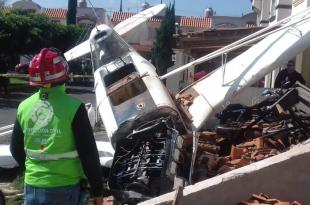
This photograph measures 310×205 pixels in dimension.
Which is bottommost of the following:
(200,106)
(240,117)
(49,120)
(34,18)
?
(34,18)

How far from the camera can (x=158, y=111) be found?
7.22 m

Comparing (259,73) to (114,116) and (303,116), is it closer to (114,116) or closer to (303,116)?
(303,116)

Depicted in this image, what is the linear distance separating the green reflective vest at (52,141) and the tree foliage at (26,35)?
86.9ft

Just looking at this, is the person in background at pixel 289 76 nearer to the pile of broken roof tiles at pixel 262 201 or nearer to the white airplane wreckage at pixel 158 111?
the white airplane wreckage at pixel 158 111

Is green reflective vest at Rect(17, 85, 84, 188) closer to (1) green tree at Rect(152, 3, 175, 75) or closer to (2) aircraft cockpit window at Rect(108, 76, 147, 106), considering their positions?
(2) aircraft cockpit window at Rect(108, 76, 147, 106)

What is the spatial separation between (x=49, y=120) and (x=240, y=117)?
6489 millimetres

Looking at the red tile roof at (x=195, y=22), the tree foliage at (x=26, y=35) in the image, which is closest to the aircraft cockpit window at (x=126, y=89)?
the tree foliage at (x=26, y=35)

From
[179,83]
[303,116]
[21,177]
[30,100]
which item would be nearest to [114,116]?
[21,177]

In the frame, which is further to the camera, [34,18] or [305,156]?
[34,18]

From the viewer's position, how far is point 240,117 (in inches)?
394

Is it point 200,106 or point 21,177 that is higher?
point 200,106

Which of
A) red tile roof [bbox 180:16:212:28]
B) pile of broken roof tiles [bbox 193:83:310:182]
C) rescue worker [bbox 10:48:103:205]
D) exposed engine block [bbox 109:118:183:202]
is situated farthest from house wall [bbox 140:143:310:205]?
red tile roof [bbox 180:16:212:28]

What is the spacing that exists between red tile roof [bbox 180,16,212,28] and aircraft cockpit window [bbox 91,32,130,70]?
59.5 meters

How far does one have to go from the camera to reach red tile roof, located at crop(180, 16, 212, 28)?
71250mm
